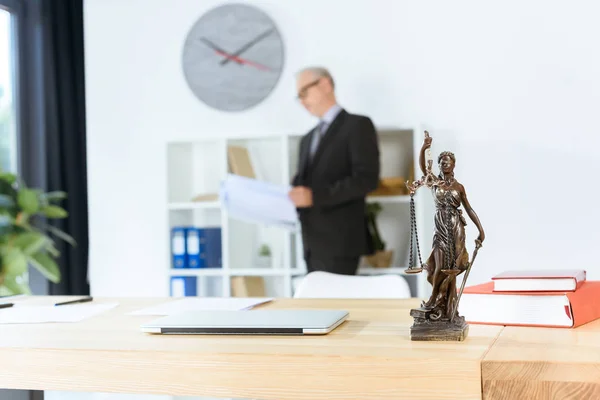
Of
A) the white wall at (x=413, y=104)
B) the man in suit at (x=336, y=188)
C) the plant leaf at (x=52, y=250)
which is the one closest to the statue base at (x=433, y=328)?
the white wall at (x=413, y=104)

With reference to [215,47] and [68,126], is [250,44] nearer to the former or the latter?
[215,47]

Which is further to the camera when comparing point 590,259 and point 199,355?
point 590,259

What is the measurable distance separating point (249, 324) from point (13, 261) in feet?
9.31

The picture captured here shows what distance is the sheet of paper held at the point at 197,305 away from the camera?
150 cm

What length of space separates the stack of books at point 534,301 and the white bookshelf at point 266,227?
93.4 inches

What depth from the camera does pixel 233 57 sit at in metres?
4.04

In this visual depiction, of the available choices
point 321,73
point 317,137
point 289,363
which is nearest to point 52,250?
point 317,137

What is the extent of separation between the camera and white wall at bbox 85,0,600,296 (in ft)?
12.0

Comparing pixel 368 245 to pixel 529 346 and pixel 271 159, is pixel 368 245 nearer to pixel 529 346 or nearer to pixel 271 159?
pixel 271 159

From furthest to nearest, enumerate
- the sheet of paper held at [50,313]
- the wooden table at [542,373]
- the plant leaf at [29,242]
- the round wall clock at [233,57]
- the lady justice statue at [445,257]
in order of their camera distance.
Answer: the round wall clock at [233,57]
the plant leaf at [29,242]
the sheet of paper held at [50,313]
the lady justice statue at [445,257]
the wooden table at [542,373]

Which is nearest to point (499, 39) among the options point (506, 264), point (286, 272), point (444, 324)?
point (506, 264)

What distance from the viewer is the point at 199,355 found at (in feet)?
3.30

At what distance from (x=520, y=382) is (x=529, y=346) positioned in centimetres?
12

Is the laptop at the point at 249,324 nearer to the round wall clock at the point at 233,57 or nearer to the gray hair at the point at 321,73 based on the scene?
the gray hair at the point at 321,73
